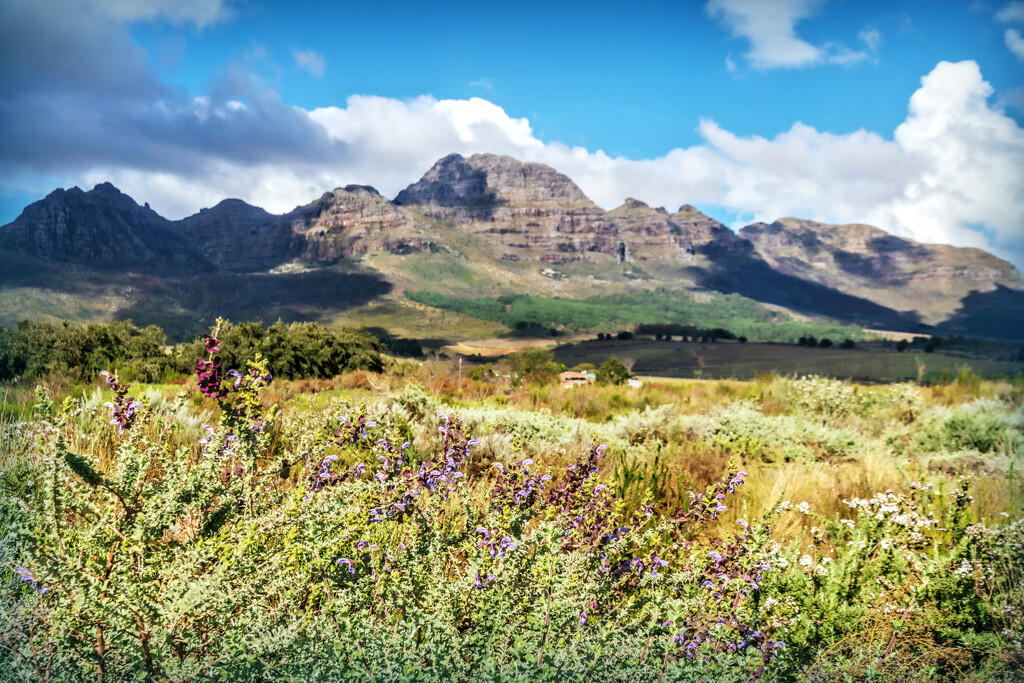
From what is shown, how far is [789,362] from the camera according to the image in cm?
4125

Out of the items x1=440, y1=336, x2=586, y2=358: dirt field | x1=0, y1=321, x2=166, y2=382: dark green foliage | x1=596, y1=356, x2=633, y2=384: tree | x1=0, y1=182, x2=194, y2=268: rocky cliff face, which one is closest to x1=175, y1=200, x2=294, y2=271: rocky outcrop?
x1=0, y1=182, x2=194, y2=268: rocky cliff face

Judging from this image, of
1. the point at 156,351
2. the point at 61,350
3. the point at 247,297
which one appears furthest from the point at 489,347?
the point at 61,350

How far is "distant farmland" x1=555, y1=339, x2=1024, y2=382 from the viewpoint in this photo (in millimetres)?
23061

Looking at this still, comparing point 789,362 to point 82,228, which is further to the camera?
point 789,362

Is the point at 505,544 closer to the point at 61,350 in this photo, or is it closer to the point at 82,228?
the point at 61,350

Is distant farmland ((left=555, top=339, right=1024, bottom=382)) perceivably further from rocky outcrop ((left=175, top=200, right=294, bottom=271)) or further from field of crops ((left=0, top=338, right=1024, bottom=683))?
rocky outcrop ((left=175, top=200, right=294, bottom=271))

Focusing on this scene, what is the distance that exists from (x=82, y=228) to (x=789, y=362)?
140 feet

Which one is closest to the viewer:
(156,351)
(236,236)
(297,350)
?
(156,351)

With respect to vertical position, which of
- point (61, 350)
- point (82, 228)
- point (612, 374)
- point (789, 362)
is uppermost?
point (82, 228)

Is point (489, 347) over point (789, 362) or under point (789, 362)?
under

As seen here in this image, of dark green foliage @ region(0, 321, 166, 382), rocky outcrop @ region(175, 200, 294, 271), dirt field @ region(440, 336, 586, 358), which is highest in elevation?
rocky outcrop @ region(175, 200, 294, 271)

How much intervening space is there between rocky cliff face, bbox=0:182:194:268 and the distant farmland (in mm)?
16078

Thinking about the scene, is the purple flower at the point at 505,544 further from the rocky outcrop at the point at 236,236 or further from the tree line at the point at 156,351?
the rocky outcrop at the point at 236,236

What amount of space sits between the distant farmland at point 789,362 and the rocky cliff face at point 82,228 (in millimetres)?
16078
